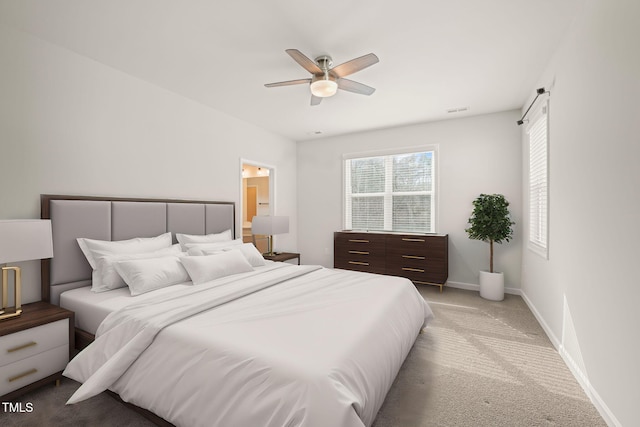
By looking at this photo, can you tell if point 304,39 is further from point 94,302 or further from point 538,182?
point 538,182

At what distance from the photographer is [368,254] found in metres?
4.79

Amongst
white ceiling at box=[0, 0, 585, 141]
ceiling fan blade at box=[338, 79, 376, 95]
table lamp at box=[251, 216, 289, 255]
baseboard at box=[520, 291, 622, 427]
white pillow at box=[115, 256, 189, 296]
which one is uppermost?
white ceiling at box=[0, 0, 585, 141]

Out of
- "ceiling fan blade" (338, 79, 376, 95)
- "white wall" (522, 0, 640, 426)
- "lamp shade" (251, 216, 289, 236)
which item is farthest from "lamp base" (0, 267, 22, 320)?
"white wall" (522, 0, 640, 426)

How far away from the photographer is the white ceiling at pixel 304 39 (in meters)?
2.12

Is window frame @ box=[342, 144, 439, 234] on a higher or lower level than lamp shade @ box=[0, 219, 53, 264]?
higher

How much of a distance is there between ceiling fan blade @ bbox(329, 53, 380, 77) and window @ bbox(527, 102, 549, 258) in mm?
1899

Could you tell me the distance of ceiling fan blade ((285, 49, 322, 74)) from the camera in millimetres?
2234

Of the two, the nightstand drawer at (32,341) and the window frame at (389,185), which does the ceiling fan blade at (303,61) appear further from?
the window frame at (389,185)

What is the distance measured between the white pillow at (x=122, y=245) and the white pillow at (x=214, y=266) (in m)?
0.47

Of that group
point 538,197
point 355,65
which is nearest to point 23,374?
point 355,65

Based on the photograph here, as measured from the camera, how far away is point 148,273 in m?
2.45

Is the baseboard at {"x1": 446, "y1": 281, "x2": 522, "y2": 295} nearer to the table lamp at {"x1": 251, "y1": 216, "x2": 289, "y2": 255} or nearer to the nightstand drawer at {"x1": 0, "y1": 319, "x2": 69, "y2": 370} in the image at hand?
the table lamp at {"x1": 251, "y1": 216, "x2": 289, "y2": 255}

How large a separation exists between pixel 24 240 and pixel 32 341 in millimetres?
667

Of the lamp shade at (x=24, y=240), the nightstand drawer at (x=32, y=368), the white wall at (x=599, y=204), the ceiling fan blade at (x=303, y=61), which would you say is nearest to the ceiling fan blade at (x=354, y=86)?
the ceiling fan blade at (x=303, y=61)
